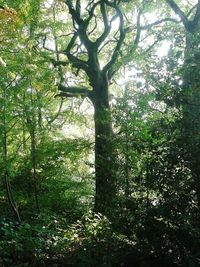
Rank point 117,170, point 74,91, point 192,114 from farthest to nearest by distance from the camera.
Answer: point 74,91 < point 117,170 < point 192,114

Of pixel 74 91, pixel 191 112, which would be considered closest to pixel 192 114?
pixel 191 112

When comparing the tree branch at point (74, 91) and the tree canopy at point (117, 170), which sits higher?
the tree branch at point (74, 91)

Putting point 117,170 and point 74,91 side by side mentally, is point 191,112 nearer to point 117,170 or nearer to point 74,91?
point 117,170

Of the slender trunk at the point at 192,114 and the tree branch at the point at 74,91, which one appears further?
the tree branch at the point at 74,91

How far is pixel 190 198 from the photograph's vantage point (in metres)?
4.93

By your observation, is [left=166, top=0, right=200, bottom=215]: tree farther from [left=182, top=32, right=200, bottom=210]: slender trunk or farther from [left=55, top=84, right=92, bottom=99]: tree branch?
[left=55, top=84, right=92, bottom=99]: tree branch

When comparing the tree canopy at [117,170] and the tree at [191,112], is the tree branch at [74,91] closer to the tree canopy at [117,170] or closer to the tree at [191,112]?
the tree canopy at [117,170]

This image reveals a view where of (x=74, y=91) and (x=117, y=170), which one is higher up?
(x=74, y=91)

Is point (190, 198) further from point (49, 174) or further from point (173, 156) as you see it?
point (49, 174)

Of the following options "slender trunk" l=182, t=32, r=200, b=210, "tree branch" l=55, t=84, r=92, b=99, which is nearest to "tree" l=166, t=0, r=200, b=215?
"slender trunk" l=182, t=32, r=200, b=210

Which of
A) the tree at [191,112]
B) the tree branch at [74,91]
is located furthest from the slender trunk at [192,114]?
the tree branch at [74,91]

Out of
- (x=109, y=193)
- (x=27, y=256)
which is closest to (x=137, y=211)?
(x=109, y=193)

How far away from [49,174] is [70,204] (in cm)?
127

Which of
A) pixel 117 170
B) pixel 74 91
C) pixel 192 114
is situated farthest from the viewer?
pixel 74 91
